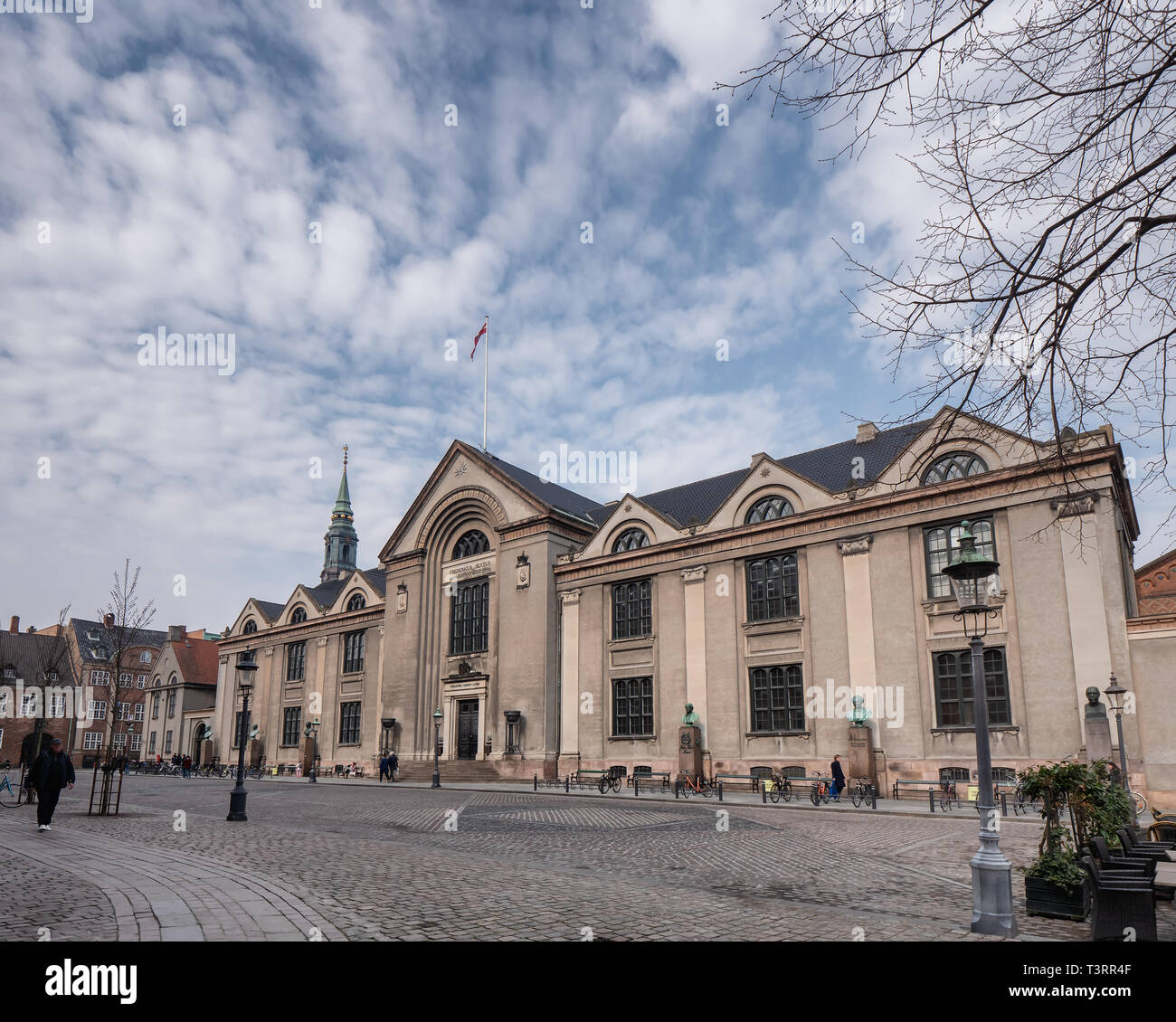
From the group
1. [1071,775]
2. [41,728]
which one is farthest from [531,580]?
[1071,775]

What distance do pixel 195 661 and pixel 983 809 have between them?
75696 millimetres

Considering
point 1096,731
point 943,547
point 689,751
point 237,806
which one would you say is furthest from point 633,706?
point 237,806

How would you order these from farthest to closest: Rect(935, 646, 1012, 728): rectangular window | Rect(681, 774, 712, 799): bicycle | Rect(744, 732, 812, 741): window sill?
Rect(744, 732, 812, 741): window sill → Rect(681, 774, 712, 799): bicycle → Rect(935, 646, 1012, 728): rectangular window

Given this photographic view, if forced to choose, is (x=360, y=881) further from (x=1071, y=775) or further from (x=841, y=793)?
(x=841, y=793)

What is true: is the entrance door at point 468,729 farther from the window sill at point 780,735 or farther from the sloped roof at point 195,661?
the sloped roof at point 195,661

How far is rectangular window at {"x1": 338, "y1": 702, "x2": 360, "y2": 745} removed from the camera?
2004 inches

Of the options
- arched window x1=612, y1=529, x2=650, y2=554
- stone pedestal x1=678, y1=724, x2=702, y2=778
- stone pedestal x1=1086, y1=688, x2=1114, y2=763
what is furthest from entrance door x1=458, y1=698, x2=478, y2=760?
stone pedestal x1=1086, y1=688, x2=1114, y2=763

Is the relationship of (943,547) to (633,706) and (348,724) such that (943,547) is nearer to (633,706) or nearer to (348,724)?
(633,706)

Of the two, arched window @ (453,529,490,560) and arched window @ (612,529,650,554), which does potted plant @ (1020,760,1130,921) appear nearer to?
arched window @ (612,529,650,554)

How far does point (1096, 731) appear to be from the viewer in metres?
24.3

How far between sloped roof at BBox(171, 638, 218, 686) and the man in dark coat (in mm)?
58398

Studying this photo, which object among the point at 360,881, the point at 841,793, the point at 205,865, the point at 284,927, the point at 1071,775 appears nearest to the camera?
the point at 284,927

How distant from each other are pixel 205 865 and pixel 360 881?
8.66 feet
